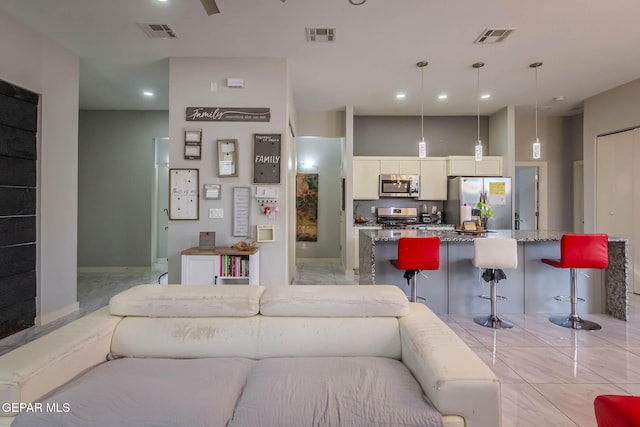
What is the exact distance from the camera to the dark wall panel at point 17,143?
10.2ft

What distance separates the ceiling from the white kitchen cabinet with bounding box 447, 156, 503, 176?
3.86 ft

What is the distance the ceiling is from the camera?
10.0ft

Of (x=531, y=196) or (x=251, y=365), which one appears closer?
(x=251, y=365)

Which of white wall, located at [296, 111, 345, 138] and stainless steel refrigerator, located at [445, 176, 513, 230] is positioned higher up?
white wall, located at [296, 111, 345, 138]

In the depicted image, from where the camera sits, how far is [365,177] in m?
6.40

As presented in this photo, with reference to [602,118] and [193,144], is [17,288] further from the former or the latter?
[602,118]

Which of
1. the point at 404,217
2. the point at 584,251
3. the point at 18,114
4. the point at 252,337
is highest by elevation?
the point at 18,114

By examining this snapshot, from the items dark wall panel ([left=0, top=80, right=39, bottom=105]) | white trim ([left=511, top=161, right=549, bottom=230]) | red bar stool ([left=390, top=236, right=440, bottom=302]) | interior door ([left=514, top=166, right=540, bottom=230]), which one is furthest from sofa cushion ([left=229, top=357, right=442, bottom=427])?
interior door ([left=514, top=166, right=540, bottom=230])

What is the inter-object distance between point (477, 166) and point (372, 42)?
3.58 meters

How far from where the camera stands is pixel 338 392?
1.33 m

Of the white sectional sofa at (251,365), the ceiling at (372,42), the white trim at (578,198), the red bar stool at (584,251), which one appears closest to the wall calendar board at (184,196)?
the ceiling at (372,42)

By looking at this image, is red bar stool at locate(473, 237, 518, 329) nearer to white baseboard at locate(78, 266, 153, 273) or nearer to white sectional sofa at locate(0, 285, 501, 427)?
white sectional sofa at locate(0, 285, 501, 427)

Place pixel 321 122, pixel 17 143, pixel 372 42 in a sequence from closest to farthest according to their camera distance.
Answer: pixel 17 143, pixel 372 42, pixel 321 122

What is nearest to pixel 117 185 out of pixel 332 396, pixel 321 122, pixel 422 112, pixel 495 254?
pixel 321 122
